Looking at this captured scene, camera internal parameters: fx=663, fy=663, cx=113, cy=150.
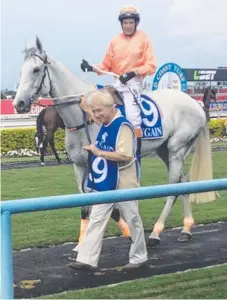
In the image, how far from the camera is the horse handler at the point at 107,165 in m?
5.26

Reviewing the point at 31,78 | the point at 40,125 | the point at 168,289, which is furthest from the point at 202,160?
the point at 40,125

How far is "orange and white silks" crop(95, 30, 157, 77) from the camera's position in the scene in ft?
22.3

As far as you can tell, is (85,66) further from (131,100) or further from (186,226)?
(186,226)

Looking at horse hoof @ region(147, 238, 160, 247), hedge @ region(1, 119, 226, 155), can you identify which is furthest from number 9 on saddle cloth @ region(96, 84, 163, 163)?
hedge @ region(1, 119, 226, 155)

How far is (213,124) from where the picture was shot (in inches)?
984

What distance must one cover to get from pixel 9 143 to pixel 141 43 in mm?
14368

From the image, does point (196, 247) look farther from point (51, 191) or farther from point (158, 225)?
point (51, 191)

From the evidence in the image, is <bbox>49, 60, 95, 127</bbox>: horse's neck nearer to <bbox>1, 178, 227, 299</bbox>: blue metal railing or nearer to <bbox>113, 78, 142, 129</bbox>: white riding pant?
<bbox>113, 78, 142, 129</bbox>: white riding pant

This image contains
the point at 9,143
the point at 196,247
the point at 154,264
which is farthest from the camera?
the point at 9,143

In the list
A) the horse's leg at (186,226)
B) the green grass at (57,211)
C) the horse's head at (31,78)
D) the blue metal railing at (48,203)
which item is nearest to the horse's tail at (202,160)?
the horse's leg at (186,226)

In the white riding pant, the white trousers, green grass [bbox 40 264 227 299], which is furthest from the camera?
the white riding pant

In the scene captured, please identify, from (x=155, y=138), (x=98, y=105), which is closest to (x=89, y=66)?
(x=155, y=138)

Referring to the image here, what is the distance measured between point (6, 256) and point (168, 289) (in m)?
2.31

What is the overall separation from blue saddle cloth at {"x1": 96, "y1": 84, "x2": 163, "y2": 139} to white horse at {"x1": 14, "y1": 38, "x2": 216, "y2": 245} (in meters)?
0.10
